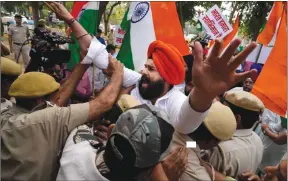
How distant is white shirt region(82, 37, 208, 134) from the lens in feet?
5.22

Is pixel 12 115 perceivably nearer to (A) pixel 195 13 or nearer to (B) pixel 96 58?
(B) pixel 96 58

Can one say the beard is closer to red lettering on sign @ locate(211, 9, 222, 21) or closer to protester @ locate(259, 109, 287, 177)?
protester @ locate(259, 109, 287, 177)

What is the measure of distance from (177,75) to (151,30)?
4.30 feet

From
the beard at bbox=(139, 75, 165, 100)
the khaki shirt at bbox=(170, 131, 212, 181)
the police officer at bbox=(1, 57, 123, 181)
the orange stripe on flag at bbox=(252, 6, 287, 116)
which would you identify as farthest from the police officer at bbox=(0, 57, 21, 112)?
the orange stripe on flag at bbox=(252, 6, 287, 116)

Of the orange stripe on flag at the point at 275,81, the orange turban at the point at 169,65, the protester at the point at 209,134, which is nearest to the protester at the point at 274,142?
the orange stripe on flag at the point at 275,81

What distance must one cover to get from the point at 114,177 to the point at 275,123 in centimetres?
228

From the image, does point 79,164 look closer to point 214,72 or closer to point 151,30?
point 214,72

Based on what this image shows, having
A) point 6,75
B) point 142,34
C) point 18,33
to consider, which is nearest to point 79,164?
point 6,75

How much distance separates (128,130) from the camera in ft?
4.04

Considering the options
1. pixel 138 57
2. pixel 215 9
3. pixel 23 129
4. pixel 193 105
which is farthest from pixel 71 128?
pixel 215 9

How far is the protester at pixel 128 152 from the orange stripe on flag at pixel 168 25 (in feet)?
7.65

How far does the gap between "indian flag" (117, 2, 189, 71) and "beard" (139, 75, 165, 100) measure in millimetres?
1073

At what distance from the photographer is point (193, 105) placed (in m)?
1.58

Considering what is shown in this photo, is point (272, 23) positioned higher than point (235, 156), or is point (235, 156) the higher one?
point (272, 23)
